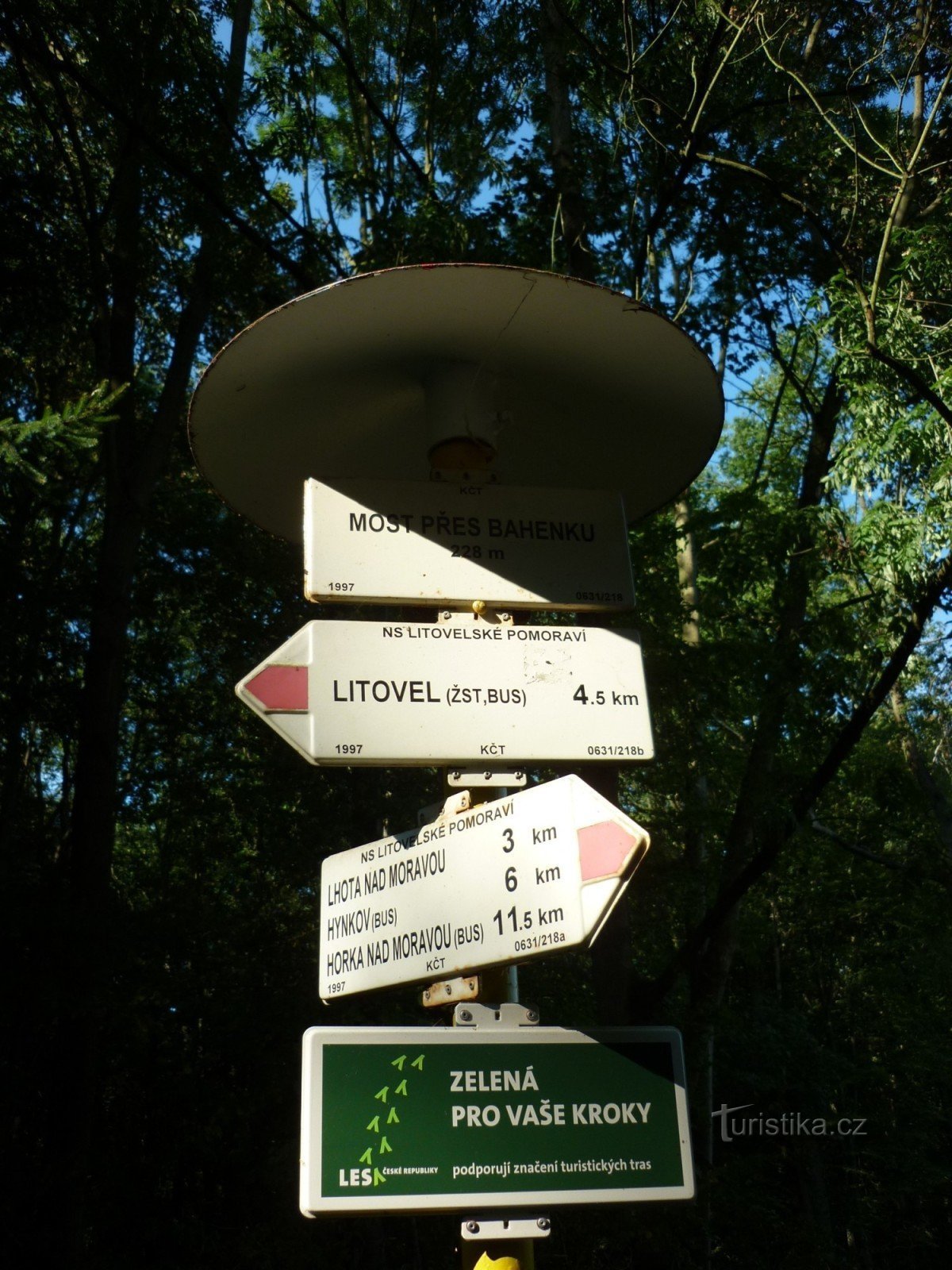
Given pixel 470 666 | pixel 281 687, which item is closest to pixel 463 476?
pixel 470 666

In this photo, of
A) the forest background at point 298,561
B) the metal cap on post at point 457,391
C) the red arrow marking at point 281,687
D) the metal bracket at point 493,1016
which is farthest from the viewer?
the forest background at point 298,561

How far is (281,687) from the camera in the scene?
86.3 inches

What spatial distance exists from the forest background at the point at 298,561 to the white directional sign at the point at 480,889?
375 cm

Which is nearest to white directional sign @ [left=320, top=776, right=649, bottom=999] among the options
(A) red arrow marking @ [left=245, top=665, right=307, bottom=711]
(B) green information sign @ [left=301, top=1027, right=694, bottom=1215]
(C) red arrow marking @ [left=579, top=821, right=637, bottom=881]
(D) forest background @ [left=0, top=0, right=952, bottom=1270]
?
(C) red arrow marking @ [left=579, top=821, right=637, bottom=881]

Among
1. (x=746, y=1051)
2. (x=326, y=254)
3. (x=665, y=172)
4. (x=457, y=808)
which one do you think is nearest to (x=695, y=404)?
(x=457, y=808)

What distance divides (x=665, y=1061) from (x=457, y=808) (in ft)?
1.95

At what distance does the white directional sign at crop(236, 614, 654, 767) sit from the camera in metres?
2.17

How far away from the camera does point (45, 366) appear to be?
1124 cm

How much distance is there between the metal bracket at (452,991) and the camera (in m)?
2.12

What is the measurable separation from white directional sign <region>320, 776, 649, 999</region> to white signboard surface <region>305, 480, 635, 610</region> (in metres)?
0.53

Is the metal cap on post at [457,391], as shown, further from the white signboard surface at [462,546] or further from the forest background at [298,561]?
the forest background at [298,561]

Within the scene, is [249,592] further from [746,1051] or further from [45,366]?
[746,1051]

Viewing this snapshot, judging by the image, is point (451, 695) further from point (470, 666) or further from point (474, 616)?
point (474, 616)

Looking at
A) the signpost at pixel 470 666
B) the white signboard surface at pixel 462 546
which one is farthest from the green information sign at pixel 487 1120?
the white signboard surface at pixel 462 546
